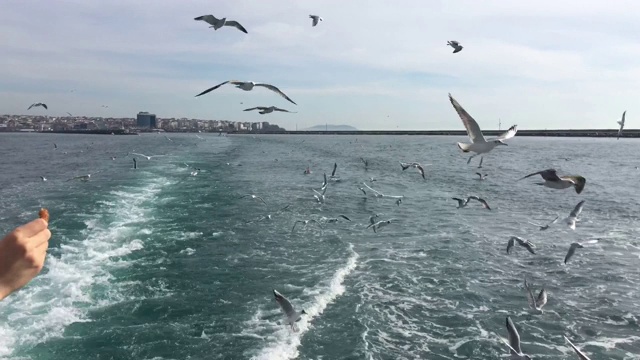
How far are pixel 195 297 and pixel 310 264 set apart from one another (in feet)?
15.0

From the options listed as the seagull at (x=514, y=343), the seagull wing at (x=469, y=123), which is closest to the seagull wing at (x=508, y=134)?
the seagull wing at (x=469, y=123)

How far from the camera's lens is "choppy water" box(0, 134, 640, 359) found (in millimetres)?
10852

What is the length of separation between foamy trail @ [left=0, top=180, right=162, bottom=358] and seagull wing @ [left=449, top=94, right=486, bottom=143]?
408 inches

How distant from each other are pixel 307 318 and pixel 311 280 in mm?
2846

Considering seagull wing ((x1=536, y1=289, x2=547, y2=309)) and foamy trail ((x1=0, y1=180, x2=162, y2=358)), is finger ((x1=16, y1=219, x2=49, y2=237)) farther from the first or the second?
seagull wing ((x1=536, y1=289, x2=547, y2=309))

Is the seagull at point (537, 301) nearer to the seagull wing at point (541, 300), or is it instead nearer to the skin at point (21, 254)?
the seagull wing at point (541, 300)

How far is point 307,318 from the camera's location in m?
12.0

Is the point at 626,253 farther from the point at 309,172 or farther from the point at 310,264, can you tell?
the point at 309,172

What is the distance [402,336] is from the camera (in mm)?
11398

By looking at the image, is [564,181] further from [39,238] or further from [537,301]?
[39,238]

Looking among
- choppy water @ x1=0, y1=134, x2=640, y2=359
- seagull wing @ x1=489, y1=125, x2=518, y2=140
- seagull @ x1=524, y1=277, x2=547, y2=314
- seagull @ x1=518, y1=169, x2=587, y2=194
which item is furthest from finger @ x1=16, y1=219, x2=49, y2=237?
seagull @ x1=524, y1=277, x2=547, y2=314

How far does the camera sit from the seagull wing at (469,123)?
30.2ft

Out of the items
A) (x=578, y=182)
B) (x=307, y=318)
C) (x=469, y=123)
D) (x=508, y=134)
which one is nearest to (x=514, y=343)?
(x=578, y=182)

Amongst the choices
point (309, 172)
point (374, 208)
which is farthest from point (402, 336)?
point (309, 172)
